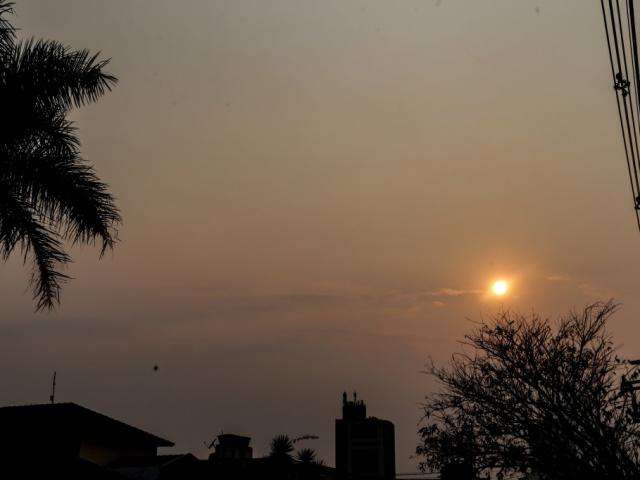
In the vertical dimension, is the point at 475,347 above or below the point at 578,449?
above

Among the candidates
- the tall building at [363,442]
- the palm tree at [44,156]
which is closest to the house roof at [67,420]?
the palm tree at [44,156]

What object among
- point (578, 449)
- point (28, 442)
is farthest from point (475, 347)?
point (28, 442)

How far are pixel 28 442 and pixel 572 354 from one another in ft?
49.9

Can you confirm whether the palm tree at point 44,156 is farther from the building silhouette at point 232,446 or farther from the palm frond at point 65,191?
the building silhouette at point 232,446

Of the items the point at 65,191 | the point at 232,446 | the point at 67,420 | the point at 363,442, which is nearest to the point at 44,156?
the point at 65,191

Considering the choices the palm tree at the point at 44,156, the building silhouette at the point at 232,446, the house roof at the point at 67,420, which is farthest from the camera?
the building silhouette at the point at 232,446

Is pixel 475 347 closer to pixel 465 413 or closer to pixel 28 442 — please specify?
pixel 465 413

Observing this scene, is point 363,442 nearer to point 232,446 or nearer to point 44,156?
point 232,446

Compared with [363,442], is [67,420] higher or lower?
lower

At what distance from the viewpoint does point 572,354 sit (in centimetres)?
2075

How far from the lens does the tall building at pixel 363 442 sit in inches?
2277

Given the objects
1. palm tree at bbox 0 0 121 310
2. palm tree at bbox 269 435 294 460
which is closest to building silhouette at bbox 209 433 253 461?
palm tree at bbox 269 435 294 460

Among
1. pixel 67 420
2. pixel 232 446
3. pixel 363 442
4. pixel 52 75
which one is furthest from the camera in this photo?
pixel 363 442

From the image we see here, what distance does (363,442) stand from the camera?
59.8 meters
